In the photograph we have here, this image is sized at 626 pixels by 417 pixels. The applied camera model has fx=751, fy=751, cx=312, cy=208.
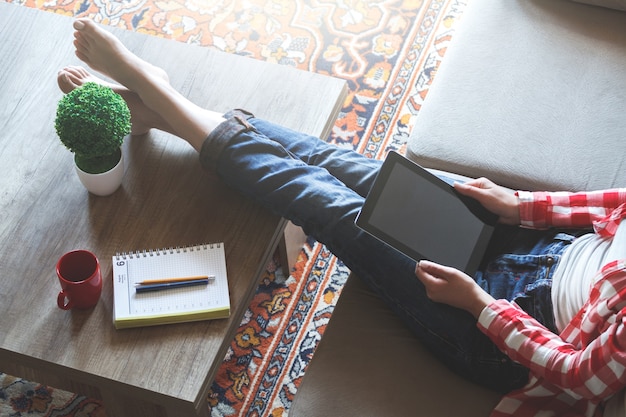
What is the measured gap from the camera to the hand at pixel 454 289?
1.21m

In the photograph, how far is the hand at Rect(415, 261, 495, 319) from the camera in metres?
1.21

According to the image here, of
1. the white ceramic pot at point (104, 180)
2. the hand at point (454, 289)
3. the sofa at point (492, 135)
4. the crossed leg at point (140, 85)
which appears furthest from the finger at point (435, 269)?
the white ceramic pot at point (104, 180)

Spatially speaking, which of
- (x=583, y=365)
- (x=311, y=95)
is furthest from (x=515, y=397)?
(x=311, y=95)

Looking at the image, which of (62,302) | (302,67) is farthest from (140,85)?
(302,67)

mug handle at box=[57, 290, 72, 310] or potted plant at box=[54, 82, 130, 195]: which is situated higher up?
potted plant at box=[54, 82, 130, 195]

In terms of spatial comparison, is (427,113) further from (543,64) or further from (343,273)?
(343,273)

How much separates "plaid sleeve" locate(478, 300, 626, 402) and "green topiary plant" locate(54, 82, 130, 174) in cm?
70

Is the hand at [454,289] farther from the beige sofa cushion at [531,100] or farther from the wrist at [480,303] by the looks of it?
the beige sofa cushion at [531,100]

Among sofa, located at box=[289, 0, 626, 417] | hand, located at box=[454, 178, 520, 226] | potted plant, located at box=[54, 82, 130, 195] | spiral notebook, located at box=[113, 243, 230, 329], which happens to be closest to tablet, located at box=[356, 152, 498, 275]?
hand, located at box=[454, 178, 520, 226]

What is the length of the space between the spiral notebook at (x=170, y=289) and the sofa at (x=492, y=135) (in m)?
0.21

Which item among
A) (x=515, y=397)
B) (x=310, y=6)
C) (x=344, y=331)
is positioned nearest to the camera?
(x=515, y=397)

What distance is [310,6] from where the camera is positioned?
229 cm

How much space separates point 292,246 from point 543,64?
2.26 ft

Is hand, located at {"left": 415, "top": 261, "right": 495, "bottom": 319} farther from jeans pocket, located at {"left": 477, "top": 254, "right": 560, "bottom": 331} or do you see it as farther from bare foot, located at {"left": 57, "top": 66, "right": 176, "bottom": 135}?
bare foot, located at {"left": 57, "top": 66, "right": 176, "bottom": 135}
